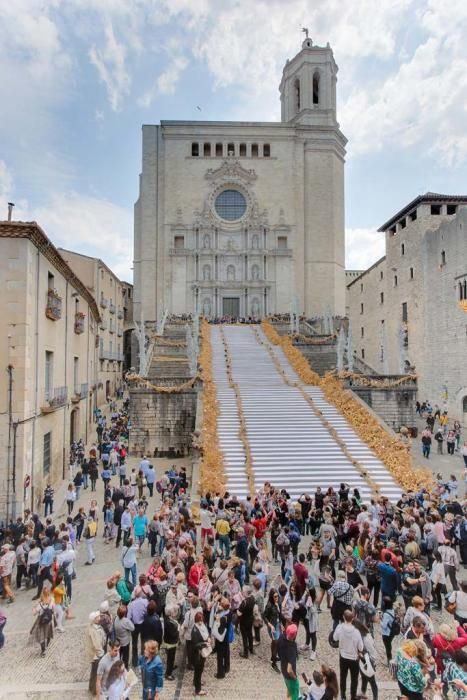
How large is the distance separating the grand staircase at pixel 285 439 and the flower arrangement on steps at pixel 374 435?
274 millimetres

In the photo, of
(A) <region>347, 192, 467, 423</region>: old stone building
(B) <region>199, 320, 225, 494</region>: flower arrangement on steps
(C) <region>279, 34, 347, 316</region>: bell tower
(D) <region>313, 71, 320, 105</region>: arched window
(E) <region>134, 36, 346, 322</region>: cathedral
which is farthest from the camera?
(D) <region>313, 71, 320, 105</region>: arched window

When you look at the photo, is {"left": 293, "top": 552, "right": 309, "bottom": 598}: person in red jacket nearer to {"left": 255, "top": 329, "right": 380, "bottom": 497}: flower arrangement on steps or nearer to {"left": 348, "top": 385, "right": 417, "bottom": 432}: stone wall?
{"left": 255, "top": 329, "right": 380, "bottom": 497}: flower arrangement on steps

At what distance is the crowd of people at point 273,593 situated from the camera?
5.98m

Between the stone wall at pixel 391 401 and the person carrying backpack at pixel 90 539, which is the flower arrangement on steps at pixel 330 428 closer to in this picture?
the stone wall at pixel 391 401

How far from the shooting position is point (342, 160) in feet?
174

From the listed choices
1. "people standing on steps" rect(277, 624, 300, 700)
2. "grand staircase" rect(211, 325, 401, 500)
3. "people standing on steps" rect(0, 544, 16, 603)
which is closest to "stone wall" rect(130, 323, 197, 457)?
"grand staircase" rect(211, 325, 401, 500)

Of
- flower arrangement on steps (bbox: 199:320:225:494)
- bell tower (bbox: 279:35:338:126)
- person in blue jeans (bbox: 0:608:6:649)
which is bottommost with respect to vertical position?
person in blue jeans (bbox: 0:608:6:649)

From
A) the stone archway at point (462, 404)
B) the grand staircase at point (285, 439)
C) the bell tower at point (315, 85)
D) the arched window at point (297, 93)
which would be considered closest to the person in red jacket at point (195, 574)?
the grand staircase at point (285, 439)

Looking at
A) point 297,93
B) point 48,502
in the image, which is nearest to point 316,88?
point 297,93

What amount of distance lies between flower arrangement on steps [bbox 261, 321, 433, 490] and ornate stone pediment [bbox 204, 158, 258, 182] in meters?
29.3

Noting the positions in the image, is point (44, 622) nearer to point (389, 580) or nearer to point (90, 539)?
point (90, 539)

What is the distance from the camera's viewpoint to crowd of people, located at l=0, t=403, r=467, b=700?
236 inches

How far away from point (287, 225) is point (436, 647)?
46592 millimetres

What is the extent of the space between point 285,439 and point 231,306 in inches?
1248
